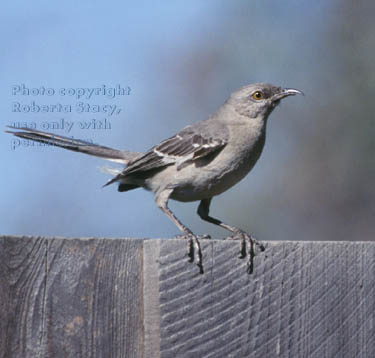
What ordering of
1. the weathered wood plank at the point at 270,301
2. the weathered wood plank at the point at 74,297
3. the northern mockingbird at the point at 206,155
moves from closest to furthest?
the weathered wood plank at the point at 74,297, the weathered wood plank at the point at 270,301, the northern mockingbird at the point at 206,155

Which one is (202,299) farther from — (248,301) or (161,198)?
(161,198)

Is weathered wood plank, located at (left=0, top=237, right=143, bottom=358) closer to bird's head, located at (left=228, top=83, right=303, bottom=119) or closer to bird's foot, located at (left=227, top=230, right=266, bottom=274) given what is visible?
bird's foot, located at (left=227, top=230, right=266, bottom=274)

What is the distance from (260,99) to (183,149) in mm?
837

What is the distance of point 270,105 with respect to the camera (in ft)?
18.0

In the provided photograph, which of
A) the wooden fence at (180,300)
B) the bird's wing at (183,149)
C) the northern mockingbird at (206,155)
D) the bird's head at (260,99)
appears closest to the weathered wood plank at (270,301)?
the wooden fence at (180,300)

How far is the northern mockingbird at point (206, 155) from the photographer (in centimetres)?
486

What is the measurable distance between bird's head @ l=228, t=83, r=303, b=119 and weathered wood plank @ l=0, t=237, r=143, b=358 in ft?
9.90

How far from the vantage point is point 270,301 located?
268 centimetres

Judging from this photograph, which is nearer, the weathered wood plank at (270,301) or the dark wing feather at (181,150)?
the weathered wood plank at (270,301)

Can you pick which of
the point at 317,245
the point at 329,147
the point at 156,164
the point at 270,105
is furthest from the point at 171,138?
the point at 329,147

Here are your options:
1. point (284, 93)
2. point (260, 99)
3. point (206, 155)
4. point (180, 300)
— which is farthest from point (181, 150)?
point (180, 300)

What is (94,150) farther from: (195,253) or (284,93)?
(195,253)

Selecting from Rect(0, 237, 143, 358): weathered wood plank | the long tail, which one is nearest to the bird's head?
the long tail

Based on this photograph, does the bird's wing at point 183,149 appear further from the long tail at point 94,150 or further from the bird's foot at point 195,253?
the bird's foot at point 195,253
